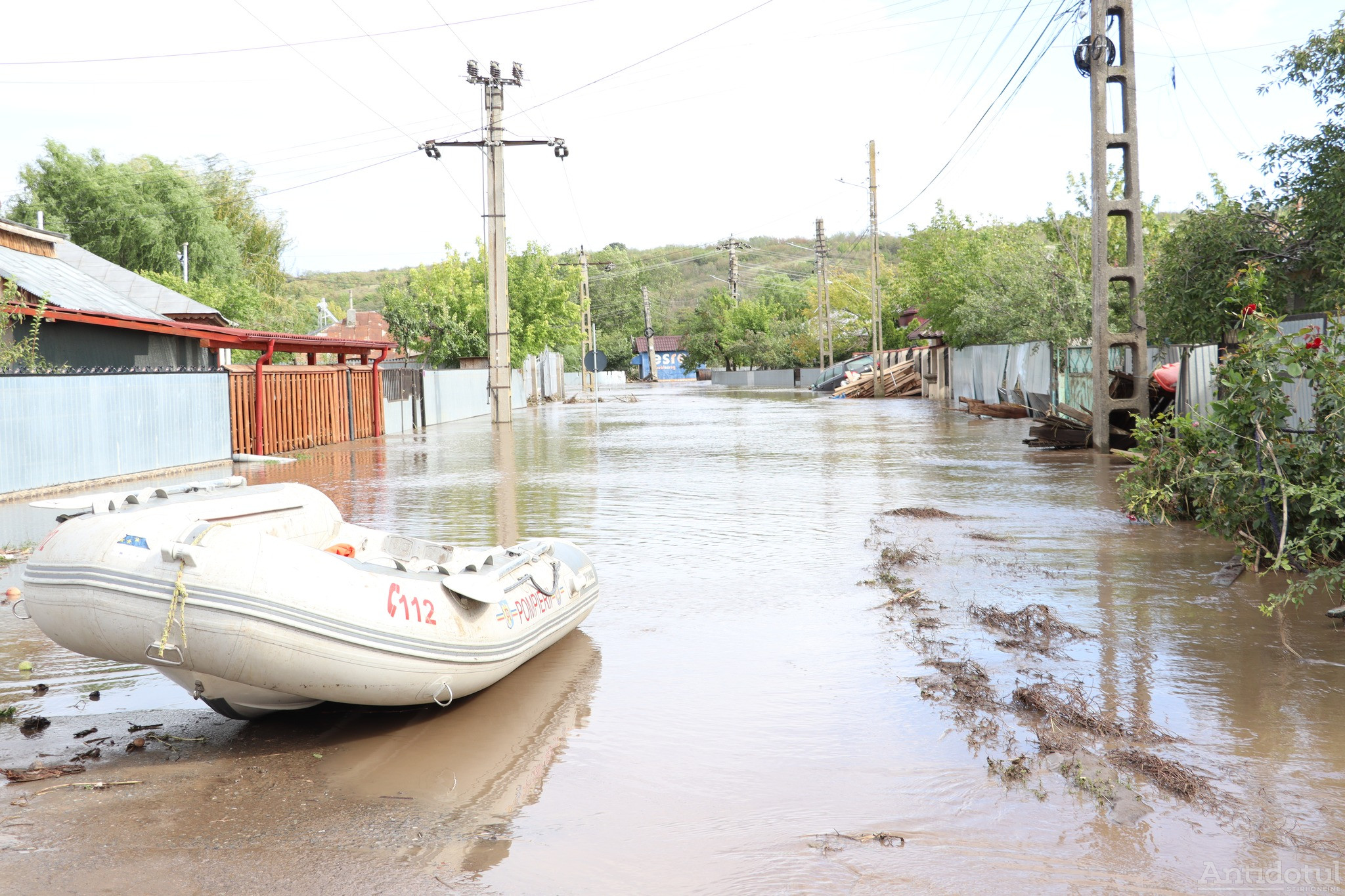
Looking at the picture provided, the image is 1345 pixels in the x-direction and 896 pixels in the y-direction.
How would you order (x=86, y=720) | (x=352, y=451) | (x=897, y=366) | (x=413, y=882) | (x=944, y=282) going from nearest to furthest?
(x=413, y=882) → (x=86, y=720) → (x=352, y=451) → (x=944, y=282) → (x=897, y=366)

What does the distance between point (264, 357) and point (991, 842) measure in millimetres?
20506

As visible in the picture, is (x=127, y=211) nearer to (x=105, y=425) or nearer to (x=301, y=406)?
(x=301, y=406)

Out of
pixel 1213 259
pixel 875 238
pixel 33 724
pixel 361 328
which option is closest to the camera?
pixel 33 724

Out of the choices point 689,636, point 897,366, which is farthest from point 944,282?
point 689,636

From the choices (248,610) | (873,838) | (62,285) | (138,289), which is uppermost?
(138,289)

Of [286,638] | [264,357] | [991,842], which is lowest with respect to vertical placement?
[991,842]

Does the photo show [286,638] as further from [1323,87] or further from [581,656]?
[1323,87]

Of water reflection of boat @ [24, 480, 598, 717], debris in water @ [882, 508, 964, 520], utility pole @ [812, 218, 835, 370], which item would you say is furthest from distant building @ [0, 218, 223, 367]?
utility pole @ [812, 218, 835, 370]

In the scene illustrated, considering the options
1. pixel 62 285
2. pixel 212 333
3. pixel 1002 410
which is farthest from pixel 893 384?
pixel 62 285

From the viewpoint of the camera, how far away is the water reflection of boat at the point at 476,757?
4.45m

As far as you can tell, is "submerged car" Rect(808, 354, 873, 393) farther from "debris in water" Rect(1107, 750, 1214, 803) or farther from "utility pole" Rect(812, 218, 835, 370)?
"debris in water" Rect(1107, 750, 1214, 803)

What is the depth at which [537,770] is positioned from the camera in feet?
17.0

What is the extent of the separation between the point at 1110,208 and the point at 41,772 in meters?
18.4

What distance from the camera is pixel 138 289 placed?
2936 cm
